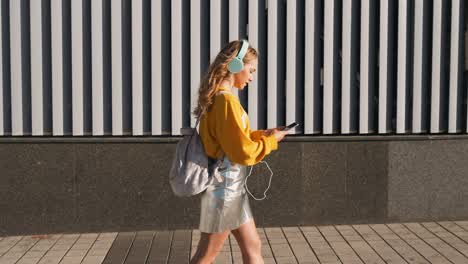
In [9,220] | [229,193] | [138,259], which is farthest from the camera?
[9,220]

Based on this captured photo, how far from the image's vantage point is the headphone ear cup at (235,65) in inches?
167

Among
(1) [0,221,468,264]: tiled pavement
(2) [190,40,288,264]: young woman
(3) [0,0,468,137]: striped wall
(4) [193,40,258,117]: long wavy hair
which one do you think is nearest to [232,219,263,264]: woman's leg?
(2) [190,40,288,264]: young woman

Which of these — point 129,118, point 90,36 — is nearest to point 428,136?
point 129,118

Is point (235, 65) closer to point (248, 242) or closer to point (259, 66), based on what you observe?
point (248, 242)

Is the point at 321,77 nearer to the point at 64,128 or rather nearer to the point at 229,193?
the point at 64,128

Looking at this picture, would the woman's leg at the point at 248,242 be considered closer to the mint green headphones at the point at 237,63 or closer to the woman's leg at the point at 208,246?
the woman's leg at the point at 208,246

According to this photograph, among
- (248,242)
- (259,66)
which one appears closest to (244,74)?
(248,242)

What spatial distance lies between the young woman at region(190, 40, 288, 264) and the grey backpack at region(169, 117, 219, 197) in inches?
1.7

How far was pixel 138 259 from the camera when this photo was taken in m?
5.97

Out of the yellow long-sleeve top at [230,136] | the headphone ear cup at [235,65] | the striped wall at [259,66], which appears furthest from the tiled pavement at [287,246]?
the headphone ear cup at [235,65]

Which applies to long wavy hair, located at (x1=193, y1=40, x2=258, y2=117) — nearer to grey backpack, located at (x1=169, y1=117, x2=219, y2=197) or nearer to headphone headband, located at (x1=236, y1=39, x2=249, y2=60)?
headphone headband, located at (x1=236, y1=39, x2=249, y2=60)

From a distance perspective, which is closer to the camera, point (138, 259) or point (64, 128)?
point (138, 259)

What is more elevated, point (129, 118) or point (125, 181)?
point (129, 118)

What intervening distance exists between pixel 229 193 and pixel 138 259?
2.03m
